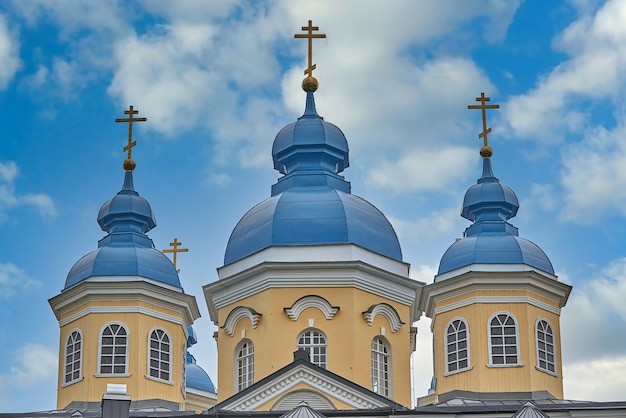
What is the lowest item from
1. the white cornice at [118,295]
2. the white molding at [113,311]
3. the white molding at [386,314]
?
the white molding at [386,314]

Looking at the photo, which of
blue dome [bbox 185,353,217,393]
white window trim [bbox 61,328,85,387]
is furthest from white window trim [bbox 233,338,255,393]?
blue dome [bbox 185,353,217,393]

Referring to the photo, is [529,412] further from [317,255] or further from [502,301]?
[317,255]

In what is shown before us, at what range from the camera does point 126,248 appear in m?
44.6

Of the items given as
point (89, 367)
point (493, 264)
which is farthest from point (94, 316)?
point (493, 264)

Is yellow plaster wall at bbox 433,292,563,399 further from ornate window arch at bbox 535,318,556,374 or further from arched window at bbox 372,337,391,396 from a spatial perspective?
arched window at bbox 372,337,391,396

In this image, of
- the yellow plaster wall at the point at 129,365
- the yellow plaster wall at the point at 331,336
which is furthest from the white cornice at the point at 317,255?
the yellow plaster wall at the point at 129,365

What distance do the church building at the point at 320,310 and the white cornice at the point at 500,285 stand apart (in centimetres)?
3

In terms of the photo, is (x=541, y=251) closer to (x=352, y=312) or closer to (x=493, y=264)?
(x=493, y=264)

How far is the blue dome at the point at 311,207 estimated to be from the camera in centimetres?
4306

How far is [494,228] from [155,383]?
996 cm

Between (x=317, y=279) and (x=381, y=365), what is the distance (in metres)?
2.75

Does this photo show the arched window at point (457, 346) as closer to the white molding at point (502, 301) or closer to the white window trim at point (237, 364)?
the white molding at point (502, 301)

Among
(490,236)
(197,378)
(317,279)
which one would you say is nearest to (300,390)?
(317,279)

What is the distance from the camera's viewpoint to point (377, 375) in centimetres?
4238
